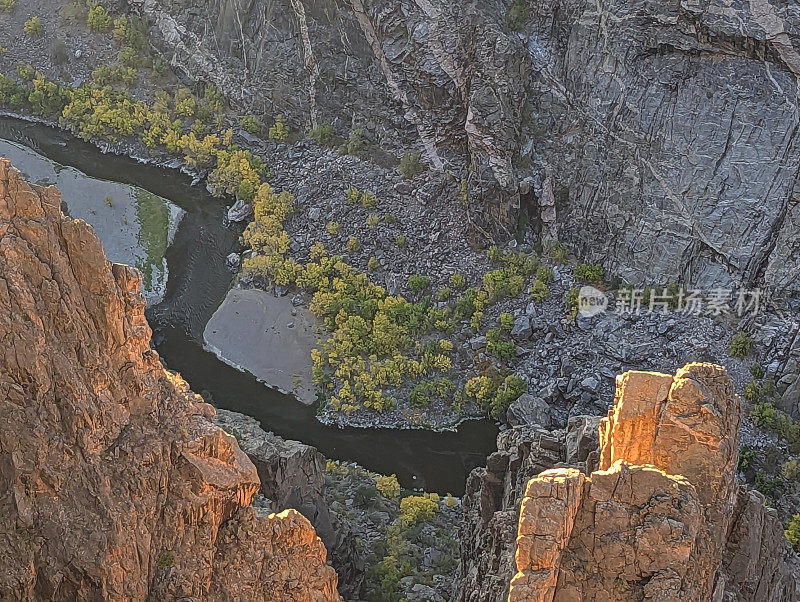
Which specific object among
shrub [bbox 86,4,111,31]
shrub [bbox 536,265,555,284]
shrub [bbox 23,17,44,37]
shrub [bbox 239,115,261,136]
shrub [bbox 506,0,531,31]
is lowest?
shrub [bbox 536,265,555,284]

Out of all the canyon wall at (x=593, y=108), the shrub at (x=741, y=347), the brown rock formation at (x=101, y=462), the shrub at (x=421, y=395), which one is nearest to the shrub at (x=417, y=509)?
the shrub at (x=421, y=395)

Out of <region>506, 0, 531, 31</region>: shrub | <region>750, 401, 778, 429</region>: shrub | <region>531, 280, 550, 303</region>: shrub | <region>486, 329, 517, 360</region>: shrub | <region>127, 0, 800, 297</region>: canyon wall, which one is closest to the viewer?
<region>750, 401, 778, 429</region>: shrub

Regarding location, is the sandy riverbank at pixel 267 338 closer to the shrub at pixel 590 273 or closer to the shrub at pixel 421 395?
the shrub at pixel 421 395

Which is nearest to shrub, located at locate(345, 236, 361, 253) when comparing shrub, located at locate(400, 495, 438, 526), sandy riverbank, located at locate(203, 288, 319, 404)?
sandy riverbank, located at locate(203, 288, 319, 404)

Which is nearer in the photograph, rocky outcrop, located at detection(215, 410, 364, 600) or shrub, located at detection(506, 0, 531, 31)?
rocky outcrop, located at detection(215, 410, 364, 600)

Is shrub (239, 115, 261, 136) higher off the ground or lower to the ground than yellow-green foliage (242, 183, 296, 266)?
higher

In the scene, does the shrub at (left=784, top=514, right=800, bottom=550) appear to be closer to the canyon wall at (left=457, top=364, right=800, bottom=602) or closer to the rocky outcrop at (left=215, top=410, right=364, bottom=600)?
the canyon wall at (left=457, top=364, right=800, bottom=602)

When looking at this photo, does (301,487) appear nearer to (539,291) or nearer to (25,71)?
(539,291)

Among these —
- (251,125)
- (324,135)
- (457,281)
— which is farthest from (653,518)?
(251,125)
